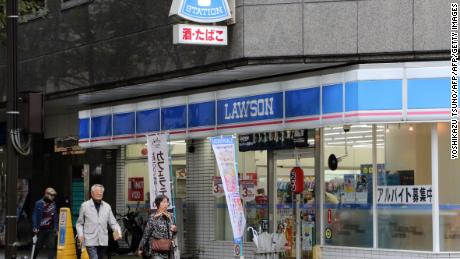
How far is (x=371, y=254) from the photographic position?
52.0ft

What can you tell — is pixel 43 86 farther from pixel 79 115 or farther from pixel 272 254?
pixel 272 254

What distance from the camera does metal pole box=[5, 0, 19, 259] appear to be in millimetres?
12523

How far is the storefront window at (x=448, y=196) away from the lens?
15.2m

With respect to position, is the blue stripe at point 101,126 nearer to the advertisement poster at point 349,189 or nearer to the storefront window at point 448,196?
the advertisement poster at point 349,189

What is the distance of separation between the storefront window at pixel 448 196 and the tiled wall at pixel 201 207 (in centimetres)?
582

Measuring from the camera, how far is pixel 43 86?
73.7 ft

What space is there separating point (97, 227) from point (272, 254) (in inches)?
155

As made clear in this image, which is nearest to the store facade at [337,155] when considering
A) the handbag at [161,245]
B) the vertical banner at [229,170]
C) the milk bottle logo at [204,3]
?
the vertical banner at [229,170]

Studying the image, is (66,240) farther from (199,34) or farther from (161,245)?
(161,245)

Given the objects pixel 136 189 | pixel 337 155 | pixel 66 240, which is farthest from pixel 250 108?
pixel 136 189

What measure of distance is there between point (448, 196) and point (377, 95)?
2259 mm

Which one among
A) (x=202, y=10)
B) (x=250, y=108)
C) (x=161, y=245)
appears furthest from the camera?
(x=250, y=108)

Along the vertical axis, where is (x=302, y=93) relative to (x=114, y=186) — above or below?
above

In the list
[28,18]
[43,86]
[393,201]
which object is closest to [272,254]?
[393,201]
